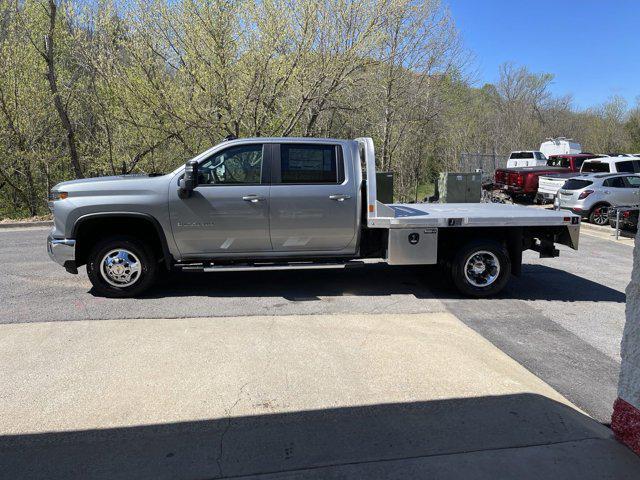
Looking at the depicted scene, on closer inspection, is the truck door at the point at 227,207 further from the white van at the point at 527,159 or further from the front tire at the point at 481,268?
the white van at the point at 527,159

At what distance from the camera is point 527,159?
2697 cm

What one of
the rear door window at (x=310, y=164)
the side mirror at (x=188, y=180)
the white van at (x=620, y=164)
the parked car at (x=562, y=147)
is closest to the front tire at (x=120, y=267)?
the side mirror at (x=188, y=180)

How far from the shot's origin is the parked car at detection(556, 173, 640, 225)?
48.2ft

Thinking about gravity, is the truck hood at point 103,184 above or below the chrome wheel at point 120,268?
above

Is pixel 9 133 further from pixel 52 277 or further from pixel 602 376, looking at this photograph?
pixel 602 376

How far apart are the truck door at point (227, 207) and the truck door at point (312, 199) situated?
0.16m

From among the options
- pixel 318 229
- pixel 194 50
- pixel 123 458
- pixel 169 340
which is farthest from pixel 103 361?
pixel 194 50

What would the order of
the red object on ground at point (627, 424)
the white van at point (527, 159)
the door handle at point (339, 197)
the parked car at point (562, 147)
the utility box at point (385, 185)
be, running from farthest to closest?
1. the parked car at point (562, 147)
2. the white van at point (527, 159)
3. the utility box at point (385, 185)
4. the door handle at point (339, 197)
5. the red object on ground at point (627, 424)

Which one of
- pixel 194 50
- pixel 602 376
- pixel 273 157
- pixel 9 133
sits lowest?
pixel 602 376

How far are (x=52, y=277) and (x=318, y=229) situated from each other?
420cm

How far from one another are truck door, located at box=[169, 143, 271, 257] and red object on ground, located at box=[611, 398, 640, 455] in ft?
13.8

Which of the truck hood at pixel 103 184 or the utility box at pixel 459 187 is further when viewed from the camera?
the utility box at pixel 459 187

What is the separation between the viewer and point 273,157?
6301 mm

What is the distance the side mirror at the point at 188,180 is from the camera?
5.91 metres
